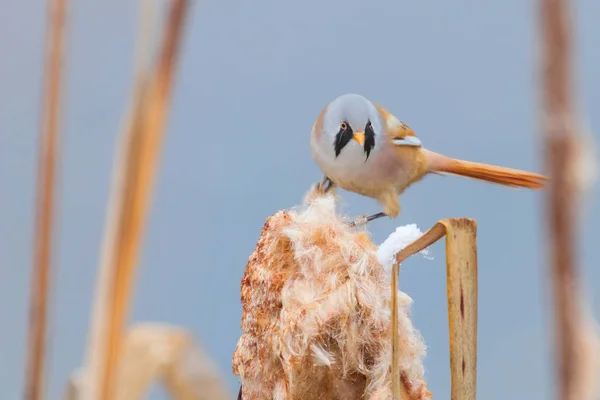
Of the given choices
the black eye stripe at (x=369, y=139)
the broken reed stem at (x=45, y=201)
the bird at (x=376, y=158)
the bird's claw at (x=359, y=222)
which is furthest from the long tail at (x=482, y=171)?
the broken reed stem at (x=45, y=201)

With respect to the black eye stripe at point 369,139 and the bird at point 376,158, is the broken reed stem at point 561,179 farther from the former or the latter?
the black eye stripe at point 369,139

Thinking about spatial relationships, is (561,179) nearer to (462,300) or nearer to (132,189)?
(132,189)

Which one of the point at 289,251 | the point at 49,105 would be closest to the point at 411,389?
the point at 289,251

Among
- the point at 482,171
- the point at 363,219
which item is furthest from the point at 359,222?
the point at 482,171

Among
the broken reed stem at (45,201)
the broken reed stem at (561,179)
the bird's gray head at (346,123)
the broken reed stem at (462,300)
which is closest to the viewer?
the broken reed stem at (561,179)

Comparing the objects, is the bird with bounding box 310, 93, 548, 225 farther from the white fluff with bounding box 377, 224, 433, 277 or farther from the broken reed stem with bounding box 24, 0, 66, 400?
the broken reed stem with bounding box 24, 0, 66, 400

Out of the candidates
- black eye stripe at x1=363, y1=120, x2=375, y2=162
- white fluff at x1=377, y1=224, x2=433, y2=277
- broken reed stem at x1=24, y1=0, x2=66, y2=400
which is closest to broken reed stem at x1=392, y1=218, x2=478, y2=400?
white fluff at x1=377, y1=224, x2=433, y2=277

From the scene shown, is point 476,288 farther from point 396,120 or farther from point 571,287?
point 396,120
